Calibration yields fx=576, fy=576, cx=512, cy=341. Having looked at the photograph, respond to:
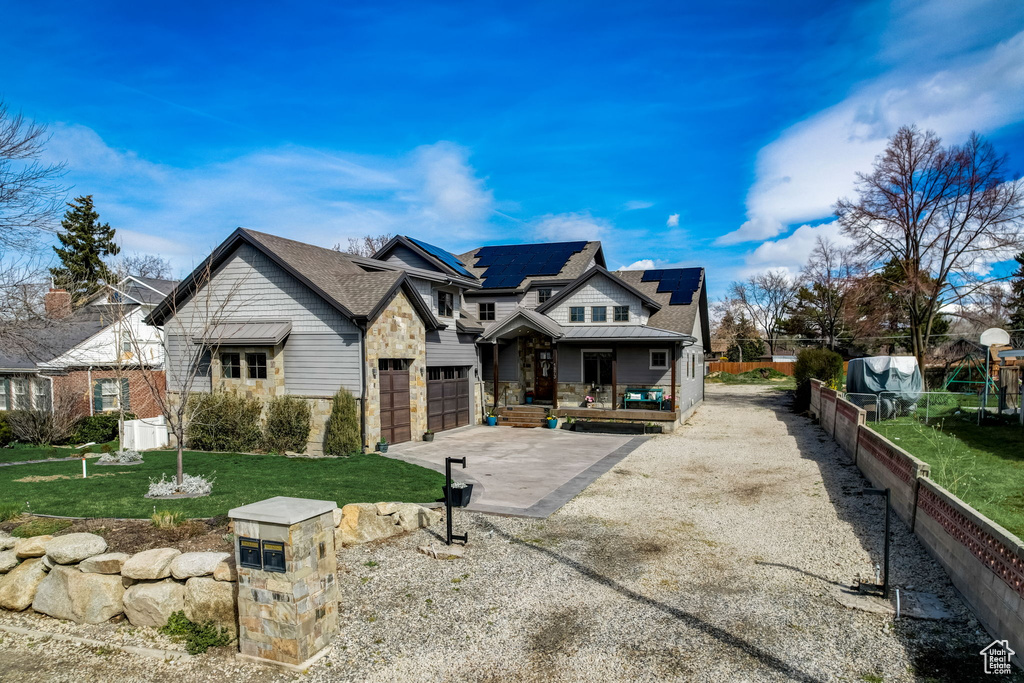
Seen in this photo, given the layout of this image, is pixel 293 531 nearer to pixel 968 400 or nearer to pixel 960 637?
pixel 960 637

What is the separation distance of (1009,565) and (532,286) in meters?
23.1

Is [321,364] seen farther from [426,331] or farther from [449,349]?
[449,349]

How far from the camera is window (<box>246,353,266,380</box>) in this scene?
60.6ft

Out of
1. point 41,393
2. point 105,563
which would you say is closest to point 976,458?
point 105,563

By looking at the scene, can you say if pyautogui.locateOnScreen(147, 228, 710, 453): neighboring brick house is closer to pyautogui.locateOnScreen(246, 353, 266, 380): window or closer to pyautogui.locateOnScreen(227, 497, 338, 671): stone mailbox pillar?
pyautogui.locateOnScreen(246, 353, 266, 380): window

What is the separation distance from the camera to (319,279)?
18109mm

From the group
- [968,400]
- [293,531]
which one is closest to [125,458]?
[293,531]

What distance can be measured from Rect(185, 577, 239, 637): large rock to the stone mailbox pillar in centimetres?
40

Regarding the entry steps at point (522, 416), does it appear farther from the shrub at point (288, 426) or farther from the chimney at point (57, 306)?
the chimney at point (57, 306)

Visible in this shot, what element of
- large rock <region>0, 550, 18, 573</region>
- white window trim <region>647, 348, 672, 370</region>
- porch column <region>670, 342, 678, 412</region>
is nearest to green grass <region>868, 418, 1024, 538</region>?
porch column <region>670, 342, 678, 412</region>

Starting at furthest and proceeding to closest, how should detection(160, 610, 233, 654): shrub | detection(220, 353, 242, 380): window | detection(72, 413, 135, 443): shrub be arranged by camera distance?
detection(72, 413, 135, 443): shrub → detection(220, 353, 242, 380): window → detection(160, 610, 233, 654): shrub

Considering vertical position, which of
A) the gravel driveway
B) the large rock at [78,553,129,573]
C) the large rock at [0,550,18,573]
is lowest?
the gravel driveway

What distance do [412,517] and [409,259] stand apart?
16.9 meters

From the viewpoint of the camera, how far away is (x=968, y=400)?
25391 mm
